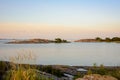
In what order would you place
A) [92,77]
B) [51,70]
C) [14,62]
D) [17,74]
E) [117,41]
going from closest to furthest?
[92,77] < [17,74] < [14,62] < [51,70] < [117,41]

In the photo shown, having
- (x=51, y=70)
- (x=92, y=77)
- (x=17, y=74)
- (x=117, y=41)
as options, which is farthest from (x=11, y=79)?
(x=117, y=41)

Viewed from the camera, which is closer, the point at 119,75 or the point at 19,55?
the point at 19,55

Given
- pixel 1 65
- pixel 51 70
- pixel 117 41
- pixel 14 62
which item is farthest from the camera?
pixel 117 41

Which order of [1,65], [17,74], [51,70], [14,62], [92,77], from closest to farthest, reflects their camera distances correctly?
[92,77] < [17,74] < [14,62] < [1,65] < [51,70]

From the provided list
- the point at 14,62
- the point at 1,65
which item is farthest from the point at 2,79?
the point at 1,65

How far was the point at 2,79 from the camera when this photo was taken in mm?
8844

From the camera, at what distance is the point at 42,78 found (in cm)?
851

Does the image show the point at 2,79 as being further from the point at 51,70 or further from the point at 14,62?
the point at 51,70

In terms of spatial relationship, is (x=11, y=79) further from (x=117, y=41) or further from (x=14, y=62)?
(x=117, y=41)

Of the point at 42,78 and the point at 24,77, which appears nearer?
the point at 24,77

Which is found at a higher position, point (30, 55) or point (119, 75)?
point (30, 55)

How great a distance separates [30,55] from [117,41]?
6867 cm

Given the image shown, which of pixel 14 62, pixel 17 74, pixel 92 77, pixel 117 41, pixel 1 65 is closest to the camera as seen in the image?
pixel 92 77

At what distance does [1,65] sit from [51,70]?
1.90 meters
